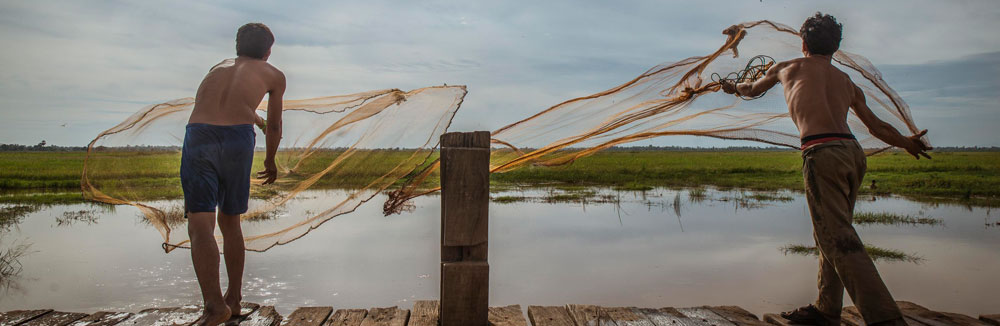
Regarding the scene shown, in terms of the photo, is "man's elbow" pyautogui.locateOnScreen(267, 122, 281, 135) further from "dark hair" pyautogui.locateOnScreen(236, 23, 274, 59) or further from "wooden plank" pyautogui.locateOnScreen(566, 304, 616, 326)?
"wooden plank" pyautogui.locateOnScreen(566, 304, 616, 326)

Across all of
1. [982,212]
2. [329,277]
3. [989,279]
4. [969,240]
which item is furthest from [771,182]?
[329,277]

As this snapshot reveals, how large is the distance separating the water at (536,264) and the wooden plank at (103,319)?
1.19 m

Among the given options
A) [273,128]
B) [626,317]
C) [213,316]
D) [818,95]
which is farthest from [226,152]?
[818,95]

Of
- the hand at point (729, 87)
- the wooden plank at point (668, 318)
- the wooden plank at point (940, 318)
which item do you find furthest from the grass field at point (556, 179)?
the wooden plank at point (940, 318)

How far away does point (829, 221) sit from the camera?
8.95 feet

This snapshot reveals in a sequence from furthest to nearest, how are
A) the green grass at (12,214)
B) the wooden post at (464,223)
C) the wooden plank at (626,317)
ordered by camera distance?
the green grass at (12,214) < the wooden plank at (626,317) < the wooden post at (464,223)

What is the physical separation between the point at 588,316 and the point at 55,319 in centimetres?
266

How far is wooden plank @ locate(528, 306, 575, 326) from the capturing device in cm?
305

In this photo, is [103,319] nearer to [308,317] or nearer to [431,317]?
[308,317]

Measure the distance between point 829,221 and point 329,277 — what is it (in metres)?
4.45

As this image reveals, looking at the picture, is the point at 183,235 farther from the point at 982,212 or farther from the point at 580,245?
the point at 982,212

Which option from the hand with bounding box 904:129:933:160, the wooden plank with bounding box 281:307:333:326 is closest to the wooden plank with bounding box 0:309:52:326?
the wooden plank with bounding box 281:307:333:326

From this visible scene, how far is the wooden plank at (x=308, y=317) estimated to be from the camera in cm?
294

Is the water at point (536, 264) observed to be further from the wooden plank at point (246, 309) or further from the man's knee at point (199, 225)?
the man's knee at point (199, 225)
